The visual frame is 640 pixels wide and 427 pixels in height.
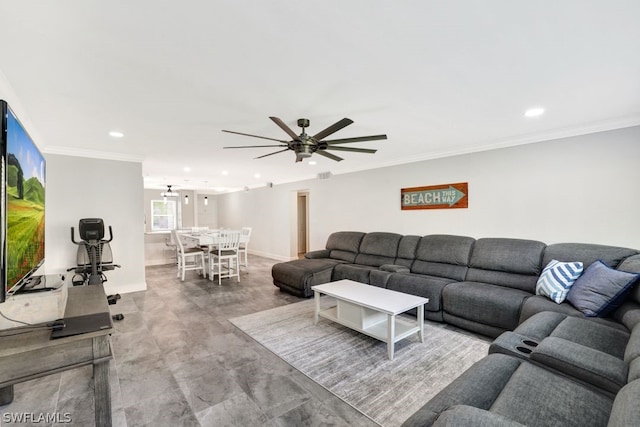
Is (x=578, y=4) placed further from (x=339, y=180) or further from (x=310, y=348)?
(x=339, y=180)

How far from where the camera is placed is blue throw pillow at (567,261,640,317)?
2.29 metres

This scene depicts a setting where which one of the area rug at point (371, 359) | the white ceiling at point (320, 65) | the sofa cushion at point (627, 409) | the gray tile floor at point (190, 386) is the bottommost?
the area rug at point (371, 359)

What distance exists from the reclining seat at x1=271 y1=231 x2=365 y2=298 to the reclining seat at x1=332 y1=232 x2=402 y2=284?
0.14 metres

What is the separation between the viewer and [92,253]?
12.6ft

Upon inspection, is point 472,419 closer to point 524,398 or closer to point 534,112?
point 524,398

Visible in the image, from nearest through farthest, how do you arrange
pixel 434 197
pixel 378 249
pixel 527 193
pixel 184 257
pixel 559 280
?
pixel 559 280, pixel 527 193, pixel 434 197, pixel 378 249, pixel 184 257

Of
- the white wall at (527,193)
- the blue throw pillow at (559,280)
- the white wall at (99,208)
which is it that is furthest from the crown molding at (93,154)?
the blue throw pillow at (559,280)

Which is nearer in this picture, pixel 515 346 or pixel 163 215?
pixel 515 346

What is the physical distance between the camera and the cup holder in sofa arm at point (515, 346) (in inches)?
69.5

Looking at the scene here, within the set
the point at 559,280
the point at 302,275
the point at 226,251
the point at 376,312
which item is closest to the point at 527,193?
the point at 559,280

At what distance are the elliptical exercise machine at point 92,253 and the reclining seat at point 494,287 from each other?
14.8ft

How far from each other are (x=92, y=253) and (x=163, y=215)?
720cm

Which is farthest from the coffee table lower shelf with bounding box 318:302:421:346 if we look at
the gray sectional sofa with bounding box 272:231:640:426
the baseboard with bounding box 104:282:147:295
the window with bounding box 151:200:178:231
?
the window with bounding box 151:200:178:231

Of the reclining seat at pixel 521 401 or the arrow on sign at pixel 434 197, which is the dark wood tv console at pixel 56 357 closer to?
the reclining seat at pixel 521 401
